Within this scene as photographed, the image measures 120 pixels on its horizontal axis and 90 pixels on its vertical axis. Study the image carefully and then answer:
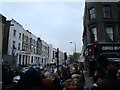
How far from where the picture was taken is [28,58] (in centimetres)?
4425

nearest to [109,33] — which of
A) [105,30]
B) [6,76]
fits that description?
[105,30]

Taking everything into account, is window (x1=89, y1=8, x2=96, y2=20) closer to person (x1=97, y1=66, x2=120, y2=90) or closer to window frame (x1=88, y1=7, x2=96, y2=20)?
window frame (x1=88, y1=7, x2=96, y2=20)

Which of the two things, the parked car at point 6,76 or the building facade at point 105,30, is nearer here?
the parked car at point 6,76

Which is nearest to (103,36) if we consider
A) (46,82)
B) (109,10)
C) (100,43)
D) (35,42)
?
(100,43)

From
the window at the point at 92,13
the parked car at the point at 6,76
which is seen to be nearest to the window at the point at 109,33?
the window at the point at 92,13

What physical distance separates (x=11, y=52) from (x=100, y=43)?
70.0 ft

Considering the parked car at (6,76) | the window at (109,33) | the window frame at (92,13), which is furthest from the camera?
the window frame at (92,13)

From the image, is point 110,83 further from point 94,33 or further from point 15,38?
point 15,38

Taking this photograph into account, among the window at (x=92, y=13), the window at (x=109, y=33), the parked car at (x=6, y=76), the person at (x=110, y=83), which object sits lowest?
the parked car at (x=6, y=76)

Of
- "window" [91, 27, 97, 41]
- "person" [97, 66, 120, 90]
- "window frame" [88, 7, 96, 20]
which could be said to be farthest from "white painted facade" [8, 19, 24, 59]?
"person" [97, 66, 120, 90]

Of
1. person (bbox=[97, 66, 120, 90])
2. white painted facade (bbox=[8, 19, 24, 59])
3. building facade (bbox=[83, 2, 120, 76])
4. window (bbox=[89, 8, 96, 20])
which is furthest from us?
white painted facade (bbox=[8, 19, 24, 59])

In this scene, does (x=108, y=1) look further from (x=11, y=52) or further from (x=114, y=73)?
(x=11, y=52)

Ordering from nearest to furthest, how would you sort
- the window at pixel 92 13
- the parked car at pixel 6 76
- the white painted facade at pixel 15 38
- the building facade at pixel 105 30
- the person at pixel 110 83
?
the person at pixel 110 83 < the parked car at pixel 6 76 < the building facade at pixel 105 30 < the window at pixel 92 13 < the white painted facade at pixel 15 38

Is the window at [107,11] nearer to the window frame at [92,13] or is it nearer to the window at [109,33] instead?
the window frame at [92,13]
